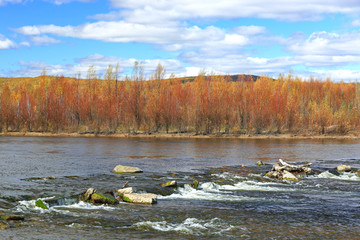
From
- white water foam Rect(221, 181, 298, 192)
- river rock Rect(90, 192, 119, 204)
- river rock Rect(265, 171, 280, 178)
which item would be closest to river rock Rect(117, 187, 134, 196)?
river rock Rect(90, 192, 119, 204)

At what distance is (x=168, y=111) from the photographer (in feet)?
233

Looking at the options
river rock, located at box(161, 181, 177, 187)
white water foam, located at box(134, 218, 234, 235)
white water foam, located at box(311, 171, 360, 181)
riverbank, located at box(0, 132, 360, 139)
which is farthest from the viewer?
riverbank, located at box(0, 132, 360, 139)

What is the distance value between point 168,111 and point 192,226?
57.7 metres

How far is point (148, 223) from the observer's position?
543 inches

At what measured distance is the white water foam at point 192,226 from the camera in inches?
512

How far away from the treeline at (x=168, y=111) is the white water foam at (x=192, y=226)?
2195 inches

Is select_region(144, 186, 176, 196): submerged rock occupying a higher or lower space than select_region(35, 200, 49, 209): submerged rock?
lower

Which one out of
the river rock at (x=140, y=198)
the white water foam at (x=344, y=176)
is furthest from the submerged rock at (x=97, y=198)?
the white water foam at (x=344, y=176)

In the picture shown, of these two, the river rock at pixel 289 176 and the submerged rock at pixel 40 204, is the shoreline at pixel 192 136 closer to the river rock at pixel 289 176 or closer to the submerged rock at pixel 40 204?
the river rock at pixel 289 176

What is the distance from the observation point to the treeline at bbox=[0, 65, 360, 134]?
70438 mm

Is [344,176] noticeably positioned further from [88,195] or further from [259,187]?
[88,195]

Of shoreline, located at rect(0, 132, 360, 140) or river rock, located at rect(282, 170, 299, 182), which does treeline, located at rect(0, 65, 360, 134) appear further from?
river rock, located at rect(282, 170, 299, 182)

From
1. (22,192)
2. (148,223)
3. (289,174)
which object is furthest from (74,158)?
(148,223)

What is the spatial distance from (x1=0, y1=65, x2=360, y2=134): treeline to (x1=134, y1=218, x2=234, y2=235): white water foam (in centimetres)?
5576
